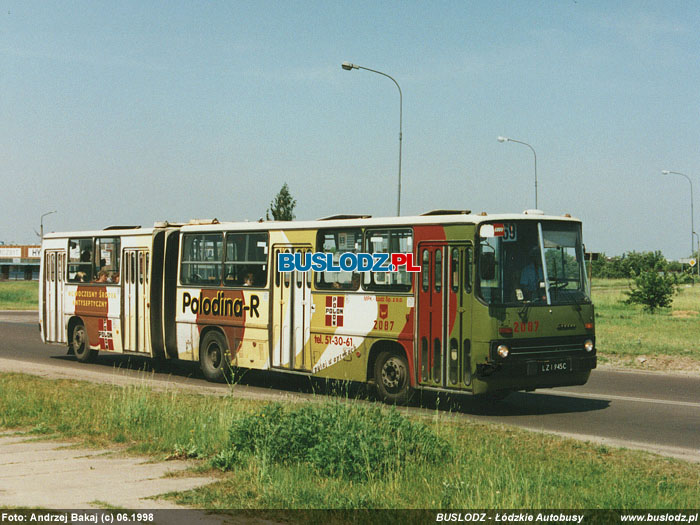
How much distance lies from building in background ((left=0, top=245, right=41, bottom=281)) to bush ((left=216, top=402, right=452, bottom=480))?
400ft

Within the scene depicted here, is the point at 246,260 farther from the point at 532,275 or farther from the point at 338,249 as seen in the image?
the point at 532,275

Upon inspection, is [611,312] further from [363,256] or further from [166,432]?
[166,432]

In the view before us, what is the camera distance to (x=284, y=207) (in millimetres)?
73375

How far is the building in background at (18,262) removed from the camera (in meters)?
126

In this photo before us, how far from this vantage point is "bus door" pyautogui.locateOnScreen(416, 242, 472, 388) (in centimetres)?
1303

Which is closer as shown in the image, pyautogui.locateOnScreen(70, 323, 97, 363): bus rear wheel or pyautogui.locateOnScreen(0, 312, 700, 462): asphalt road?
pyautogui.locateOnScreen(0, 312, 700, 462): asphalt road

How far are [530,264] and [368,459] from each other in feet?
19.2

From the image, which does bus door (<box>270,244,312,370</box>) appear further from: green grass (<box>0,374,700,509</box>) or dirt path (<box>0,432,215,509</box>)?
dirt path (<box>0,432,215,509</box>)

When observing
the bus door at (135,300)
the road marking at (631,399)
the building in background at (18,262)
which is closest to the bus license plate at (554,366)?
the road marking at (631,399)

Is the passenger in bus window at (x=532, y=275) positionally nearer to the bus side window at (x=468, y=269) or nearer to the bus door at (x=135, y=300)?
the bus side window at (x=468, y=269)

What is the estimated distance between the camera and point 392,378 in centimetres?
1412

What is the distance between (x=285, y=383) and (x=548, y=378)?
618 cm

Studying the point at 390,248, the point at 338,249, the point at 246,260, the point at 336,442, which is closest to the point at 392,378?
the point at 390,248

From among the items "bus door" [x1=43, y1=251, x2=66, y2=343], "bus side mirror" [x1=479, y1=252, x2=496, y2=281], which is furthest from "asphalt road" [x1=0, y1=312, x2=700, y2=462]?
"bus side mirror" [x1=479, y1=252, x2=496, y2=281]
